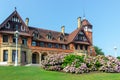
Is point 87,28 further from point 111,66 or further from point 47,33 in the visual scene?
point 111,66

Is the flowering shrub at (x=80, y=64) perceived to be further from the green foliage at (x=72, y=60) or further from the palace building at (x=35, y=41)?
the palace building at (x=35, y=41)

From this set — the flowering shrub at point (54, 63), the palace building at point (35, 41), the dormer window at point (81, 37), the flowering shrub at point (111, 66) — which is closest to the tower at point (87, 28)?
the palace building at point (35, 41)

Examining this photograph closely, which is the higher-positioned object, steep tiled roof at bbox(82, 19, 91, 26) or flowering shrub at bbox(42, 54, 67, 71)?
steep tiled roof at bbox(82, 19, 91, 26)

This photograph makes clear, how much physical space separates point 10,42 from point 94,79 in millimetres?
33323

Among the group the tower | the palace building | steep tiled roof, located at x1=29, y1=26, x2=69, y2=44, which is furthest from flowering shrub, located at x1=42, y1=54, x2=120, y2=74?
the tower

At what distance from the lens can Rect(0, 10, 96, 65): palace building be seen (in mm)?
48344

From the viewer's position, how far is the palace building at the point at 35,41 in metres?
48.3

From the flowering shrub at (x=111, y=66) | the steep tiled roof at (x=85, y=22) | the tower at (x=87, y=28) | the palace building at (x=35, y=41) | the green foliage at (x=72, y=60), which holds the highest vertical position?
the steep tiled roof at (x=85, y=22)

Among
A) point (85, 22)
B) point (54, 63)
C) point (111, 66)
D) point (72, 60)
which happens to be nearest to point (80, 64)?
point (72, 60)

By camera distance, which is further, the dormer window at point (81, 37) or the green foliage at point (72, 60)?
the dormer window at point (81, 37)

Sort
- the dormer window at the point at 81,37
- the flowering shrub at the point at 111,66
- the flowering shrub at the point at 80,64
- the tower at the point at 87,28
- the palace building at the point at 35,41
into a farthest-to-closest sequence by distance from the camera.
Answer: the tower at the point at 87,28 → the dormer window at the point at 81,37 → the palace building at the point at 35,41 → the flowering shrub at the point at 111,66 → the flowering shrub at the point at 80,64

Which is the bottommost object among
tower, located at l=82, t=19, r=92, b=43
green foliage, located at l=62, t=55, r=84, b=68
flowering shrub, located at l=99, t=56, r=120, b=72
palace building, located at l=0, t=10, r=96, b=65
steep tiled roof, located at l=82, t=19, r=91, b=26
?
flowering shrub, located at l=99, t=56, r=120, b=72

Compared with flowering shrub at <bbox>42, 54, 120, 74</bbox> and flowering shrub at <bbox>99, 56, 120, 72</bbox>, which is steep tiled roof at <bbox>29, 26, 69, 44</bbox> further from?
flowering shrub at <bbox>99, 56, 120, 72</bbox>

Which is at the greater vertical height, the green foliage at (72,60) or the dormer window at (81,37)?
the dormer window at (81,37)
